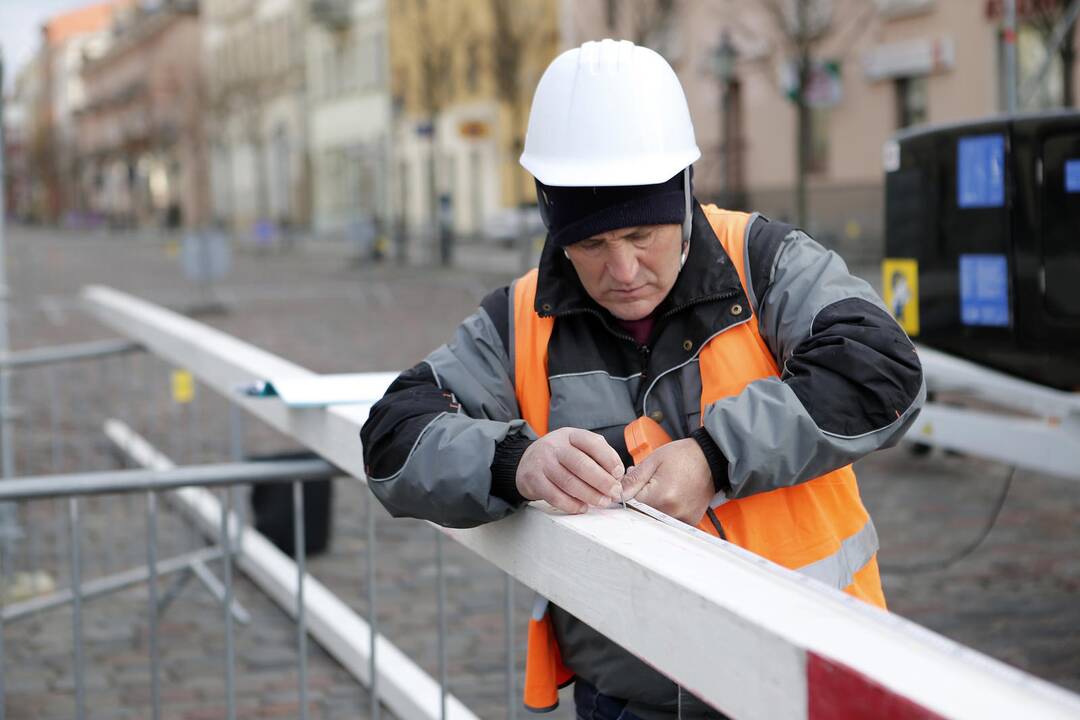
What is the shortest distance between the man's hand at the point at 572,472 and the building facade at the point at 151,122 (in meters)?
61.1

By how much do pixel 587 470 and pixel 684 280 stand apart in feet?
1.28

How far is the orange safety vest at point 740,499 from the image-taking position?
214cm

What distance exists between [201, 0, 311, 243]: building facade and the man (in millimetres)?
50988

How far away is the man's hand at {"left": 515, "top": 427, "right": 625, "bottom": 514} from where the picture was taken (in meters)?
1.95

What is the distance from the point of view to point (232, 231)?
6862cm

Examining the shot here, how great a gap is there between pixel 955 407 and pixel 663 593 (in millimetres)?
6065

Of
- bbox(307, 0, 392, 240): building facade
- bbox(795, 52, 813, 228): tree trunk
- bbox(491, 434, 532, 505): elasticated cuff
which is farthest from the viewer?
bbox(307, 0, 392, 240): building facade

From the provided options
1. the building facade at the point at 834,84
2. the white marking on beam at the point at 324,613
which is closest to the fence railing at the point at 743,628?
the white marking on beam at the point at 324,613

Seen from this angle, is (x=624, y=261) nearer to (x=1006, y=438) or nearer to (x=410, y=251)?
(x=1006, y=438)

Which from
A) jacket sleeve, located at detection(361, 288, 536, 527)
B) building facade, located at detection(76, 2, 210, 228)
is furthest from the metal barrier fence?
building facade, located at detection(76, 2, 210, 228)

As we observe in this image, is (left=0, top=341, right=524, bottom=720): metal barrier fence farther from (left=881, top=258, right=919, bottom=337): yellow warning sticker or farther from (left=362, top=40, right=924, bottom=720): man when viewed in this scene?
(left=881, top=258, right=919, bottom=337): yellow warning sticker

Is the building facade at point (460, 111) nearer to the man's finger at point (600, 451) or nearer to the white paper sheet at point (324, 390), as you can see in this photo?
the white paper sheet at point (324, 390)

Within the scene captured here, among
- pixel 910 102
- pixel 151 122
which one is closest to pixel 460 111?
pixel 910 102

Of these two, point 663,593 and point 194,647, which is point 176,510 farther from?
point 663,593
